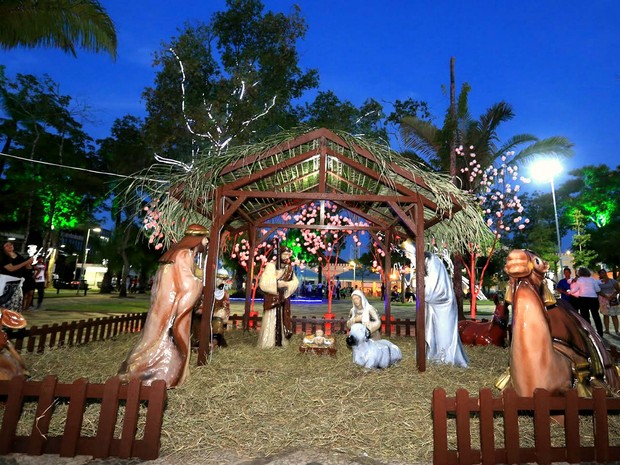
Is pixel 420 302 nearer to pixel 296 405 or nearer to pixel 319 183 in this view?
pixel 319 183

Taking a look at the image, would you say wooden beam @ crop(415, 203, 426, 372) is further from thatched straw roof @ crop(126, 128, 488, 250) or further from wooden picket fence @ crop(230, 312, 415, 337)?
wooden picket fence @ crop(230, 312, 415, 337)

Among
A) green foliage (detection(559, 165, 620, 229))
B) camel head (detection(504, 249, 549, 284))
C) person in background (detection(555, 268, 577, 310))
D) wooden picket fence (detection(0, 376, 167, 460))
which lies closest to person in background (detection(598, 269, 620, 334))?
person in background (detection(555, 268, 577, 310))

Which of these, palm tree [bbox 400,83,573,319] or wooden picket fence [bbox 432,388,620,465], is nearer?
wooden picket fence [bbox 432,388,620,465]

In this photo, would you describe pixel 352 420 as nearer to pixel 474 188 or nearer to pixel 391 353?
pixel 391 353

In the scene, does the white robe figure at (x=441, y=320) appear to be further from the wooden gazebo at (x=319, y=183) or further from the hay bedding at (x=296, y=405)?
the wooden gazebo at (x=319, y=183)

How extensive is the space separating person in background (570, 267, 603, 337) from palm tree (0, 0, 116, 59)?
507 inches

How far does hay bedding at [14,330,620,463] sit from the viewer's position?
10.4ft

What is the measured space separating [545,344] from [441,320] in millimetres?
2775

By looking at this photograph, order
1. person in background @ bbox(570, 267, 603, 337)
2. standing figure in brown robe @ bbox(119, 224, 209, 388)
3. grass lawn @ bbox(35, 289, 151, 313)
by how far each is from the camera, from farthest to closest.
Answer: grass lawn @ bbox(35, 289, 151, 313), person in background @ bbox(570, 267, 603, 337), standing figure in brown robe @ bbox(119, 224, 209, 388)

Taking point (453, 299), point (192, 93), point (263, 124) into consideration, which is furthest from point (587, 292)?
point (192, 93)

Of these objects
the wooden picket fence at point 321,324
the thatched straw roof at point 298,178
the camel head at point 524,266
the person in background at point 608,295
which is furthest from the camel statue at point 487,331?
the person in background at point 608,295

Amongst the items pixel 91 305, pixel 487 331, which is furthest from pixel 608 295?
pixel 91 305

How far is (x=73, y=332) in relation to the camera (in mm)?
6922

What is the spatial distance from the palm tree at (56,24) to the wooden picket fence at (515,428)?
9.76m
